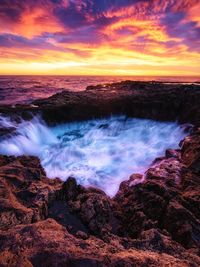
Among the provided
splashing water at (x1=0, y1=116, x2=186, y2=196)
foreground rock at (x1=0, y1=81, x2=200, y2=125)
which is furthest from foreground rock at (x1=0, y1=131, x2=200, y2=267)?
foreground rock at (x1=0, y1=81, x2=200, y2=125)

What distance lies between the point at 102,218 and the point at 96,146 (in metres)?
7.64

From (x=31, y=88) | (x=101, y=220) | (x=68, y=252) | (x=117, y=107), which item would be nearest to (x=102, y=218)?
(x=101, y=220)

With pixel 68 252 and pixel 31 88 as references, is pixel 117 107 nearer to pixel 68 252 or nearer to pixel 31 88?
pixel 68 252

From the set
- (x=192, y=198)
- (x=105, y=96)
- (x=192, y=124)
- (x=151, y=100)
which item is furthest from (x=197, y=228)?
(x=105, y=96)

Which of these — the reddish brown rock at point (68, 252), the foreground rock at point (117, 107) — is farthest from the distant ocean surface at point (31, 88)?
the reddish brown rock at point (68, 252)

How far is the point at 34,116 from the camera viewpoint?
13.9 m

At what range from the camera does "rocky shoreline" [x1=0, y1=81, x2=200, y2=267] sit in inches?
115

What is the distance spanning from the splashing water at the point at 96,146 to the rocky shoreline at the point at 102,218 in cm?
A: 146

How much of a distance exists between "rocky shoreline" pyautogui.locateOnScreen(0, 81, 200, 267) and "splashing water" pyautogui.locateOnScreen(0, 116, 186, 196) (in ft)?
4.78

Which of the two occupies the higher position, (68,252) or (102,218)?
(68,252)

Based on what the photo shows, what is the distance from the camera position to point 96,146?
12.8 meters

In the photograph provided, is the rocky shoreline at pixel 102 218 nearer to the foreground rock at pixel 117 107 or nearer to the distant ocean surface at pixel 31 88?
the foreground rock at pixel 117 107

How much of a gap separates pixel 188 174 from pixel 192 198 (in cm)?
122

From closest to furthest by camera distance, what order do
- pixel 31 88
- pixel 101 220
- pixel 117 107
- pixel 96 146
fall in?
pixel 101 220
pixel 96 146
pixel 117 107
pixel 31 88
